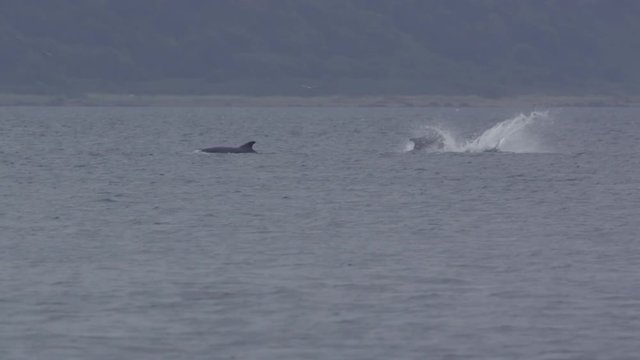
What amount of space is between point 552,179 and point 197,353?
34.9 meters

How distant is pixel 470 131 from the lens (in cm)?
12469

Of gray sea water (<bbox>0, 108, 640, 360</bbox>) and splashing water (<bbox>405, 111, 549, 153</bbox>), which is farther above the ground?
splashing water (<bbox>405, 111, 549, 153</bbox>)

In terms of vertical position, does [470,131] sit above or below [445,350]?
above

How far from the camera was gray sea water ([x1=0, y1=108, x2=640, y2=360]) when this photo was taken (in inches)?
1116

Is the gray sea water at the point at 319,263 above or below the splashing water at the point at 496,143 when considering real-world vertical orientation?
below

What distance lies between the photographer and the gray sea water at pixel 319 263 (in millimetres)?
28344

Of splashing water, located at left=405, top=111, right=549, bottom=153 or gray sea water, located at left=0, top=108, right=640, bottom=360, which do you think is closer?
gray sea water, located at left=0, top=108, right=640, bottom=360

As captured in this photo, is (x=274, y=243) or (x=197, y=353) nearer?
(x=197, y=353)

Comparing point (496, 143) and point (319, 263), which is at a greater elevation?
point (496, 143)

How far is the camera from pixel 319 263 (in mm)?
36156

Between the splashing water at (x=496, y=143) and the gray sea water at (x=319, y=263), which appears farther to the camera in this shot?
the splashing water at (x=496, y=143)

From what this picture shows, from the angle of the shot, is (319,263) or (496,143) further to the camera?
(496,143)

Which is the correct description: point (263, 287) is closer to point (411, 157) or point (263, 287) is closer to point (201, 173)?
point (201, 173)

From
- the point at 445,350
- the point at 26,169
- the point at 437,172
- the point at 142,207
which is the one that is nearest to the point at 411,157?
the point at 437,172
